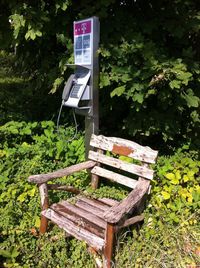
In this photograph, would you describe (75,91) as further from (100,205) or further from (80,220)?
(80,220)

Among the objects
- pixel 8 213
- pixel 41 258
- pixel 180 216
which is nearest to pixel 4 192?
pixel 8 213

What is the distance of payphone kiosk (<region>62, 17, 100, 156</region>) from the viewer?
3381mm

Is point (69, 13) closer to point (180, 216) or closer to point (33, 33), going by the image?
point (33, 33)

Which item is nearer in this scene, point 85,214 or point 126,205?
point 126,205

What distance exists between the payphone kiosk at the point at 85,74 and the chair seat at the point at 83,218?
3.01 feet

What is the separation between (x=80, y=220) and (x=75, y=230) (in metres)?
0.15

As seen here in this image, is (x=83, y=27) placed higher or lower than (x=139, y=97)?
higher

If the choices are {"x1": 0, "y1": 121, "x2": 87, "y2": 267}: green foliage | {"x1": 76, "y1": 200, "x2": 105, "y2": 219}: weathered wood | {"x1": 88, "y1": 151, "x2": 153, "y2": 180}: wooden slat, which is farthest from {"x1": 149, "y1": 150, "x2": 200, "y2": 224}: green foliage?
{"x1": 0, "y1": 121, "x2": 87, "y2": 267}: green foliage

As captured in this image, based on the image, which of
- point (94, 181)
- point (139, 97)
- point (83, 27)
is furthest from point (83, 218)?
point (83, 27)

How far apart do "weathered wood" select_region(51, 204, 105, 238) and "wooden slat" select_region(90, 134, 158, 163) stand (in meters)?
0.74

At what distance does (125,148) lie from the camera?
327 cm

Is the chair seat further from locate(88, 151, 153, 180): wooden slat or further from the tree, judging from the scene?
the tree

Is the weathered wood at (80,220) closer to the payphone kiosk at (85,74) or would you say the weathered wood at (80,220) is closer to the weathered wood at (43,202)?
the weathered wood at (43,202)

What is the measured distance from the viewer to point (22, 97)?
6621 millimetres
